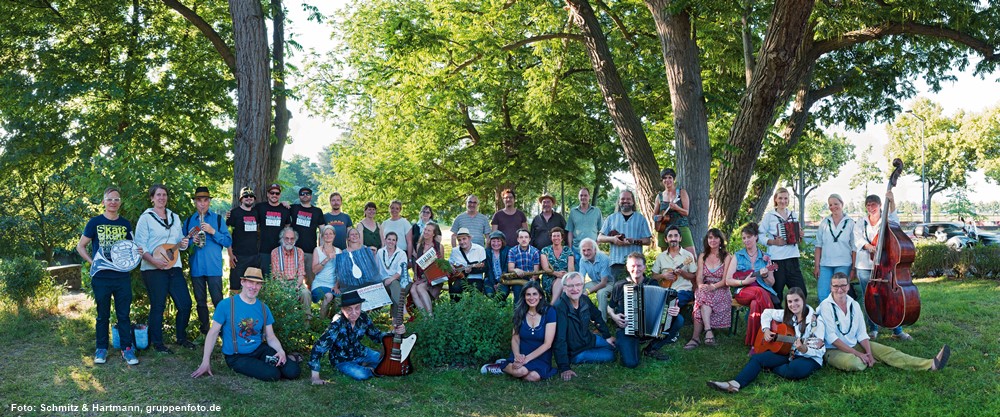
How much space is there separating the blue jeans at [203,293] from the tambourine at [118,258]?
2.44ft

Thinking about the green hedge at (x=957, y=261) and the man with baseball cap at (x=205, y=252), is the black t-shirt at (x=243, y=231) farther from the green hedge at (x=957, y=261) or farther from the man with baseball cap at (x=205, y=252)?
the green hedge at (x=957, y=261)

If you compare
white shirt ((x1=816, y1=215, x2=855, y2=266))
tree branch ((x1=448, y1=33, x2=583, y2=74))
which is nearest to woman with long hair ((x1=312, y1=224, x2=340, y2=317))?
tree branch ((x1=448, y1=33, x2=583, y2=74))

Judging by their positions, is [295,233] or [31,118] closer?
[295,233]

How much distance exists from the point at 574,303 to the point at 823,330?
7.94 ft

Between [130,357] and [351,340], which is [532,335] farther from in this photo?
[130,357]

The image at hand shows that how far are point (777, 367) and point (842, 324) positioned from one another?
795 mm

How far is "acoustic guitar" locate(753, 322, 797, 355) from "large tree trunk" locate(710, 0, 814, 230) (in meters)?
4.43

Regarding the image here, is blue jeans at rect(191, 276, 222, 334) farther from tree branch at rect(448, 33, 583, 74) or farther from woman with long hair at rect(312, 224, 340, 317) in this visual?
tree branch at rect(448, 33, 583, 74)

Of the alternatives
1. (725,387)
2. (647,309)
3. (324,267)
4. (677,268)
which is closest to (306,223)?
(324,267)

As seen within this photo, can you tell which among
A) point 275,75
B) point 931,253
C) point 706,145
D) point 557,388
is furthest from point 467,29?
point 931,253

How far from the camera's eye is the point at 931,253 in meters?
15.2

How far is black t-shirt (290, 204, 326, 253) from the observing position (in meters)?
8.52

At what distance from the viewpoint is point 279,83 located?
11.1m

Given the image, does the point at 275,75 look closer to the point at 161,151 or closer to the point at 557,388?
the point at 161,151
